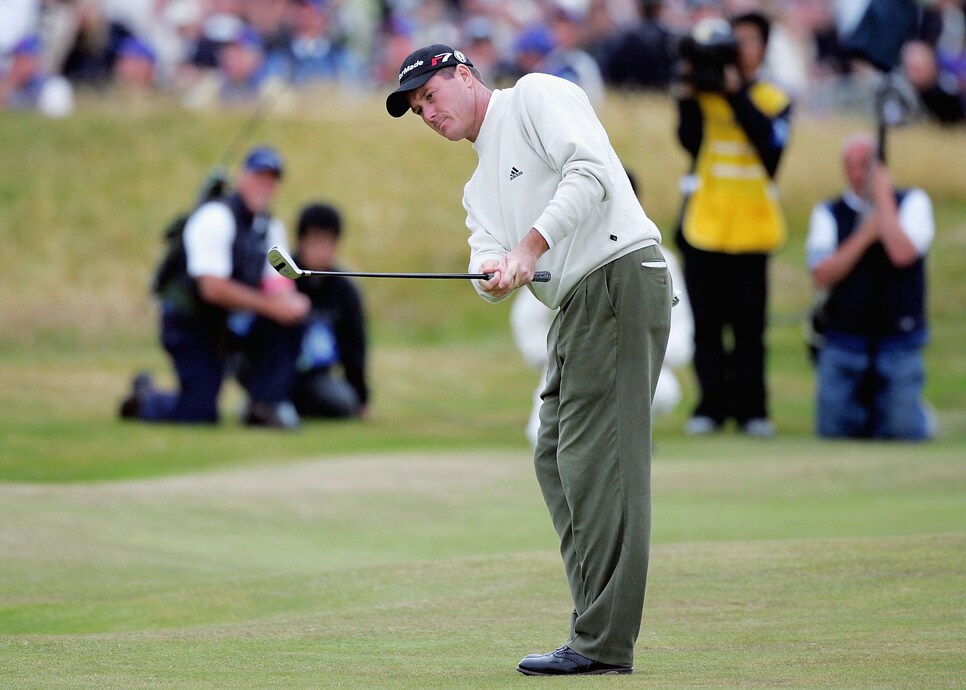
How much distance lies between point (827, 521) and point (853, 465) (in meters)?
2.04

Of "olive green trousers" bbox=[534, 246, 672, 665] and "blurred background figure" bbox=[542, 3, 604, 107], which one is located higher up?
"blurred background figure" bbox=[542, 3, 604, 107]

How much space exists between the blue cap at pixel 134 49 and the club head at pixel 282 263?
15531mm

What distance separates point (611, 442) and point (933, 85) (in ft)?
58.5

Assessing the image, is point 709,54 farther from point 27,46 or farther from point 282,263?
point 27,46

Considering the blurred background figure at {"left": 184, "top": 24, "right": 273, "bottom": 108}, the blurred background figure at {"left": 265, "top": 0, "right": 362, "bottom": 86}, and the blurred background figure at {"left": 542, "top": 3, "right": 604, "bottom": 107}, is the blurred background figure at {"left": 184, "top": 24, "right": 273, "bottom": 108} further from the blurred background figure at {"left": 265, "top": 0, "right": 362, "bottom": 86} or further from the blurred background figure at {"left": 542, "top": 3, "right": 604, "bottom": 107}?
the blurred background figure at {"left": 542, "top": 3, "right": 604, "bottom": 107}

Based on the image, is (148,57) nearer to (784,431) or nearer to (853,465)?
(784,431)

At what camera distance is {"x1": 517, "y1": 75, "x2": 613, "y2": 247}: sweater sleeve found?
4809 mm

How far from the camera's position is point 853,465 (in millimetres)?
10070

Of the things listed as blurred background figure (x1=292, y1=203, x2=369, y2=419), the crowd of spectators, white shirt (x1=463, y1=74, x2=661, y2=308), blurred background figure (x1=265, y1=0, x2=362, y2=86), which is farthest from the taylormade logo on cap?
blurred background figure (x1=265, y1=0, x2=362, y2=86)

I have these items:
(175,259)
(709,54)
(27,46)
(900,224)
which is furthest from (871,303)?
(27,46)

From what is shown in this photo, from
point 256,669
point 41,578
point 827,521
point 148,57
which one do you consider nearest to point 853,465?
point 827,521

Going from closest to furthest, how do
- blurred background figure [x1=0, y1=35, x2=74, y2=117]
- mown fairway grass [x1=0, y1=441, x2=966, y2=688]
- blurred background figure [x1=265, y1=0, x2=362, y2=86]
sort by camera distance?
mown fairway grass [x1=0, y1=441, x2=966, y2=688], blurred background figure [x1=265, y1=0, x2=362, y2=86], blurred background figure [x1=0, y1=35, x2=74, y2=117]

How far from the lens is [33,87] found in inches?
779

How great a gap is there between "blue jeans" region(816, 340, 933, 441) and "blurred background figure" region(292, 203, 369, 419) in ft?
12.0
